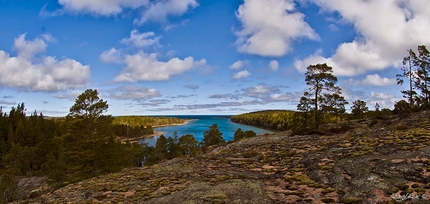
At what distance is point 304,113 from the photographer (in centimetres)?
3406

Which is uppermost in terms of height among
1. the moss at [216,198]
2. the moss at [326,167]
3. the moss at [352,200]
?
the moss at [326,167]

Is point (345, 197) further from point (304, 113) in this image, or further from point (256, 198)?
point (304, 113)

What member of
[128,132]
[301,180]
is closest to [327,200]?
[301,180]

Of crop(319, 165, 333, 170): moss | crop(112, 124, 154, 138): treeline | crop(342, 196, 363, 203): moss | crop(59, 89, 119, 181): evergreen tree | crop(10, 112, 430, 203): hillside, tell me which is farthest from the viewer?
crop(112, 124, 154, 138): treeline

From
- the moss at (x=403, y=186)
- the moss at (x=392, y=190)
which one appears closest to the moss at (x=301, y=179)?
the moss at (x=392, y=190)

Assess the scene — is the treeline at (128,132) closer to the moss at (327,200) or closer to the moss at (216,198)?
the moss at (216,198)

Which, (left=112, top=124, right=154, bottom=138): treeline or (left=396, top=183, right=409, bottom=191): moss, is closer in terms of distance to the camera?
(left=396, top=183, right=409, bottom=191): moss

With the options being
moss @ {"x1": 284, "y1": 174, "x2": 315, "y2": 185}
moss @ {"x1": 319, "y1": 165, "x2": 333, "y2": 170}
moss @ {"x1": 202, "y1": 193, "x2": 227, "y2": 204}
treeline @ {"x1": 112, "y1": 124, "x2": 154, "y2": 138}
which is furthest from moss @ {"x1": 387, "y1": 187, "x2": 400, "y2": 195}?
treeline @ {"x1": 112, "y1": 124, "x2": 154, "y2": 138}

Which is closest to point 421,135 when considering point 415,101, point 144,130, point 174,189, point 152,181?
point 174,189

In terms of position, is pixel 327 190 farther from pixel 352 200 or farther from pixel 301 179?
pixel 301 179

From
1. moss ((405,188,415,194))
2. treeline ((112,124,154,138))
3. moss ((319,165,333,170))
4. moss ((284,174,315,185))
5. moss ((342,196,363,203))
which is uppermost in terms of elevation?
moss ((405,188,415,194))

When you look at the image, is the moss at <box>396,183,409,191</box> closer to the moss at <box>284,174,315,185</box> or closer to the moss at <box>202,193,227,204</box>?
the moss at <box>284,174,315,185</box>

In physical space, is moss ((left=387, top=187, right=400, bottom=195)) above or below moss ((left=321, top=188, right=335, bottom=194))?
above

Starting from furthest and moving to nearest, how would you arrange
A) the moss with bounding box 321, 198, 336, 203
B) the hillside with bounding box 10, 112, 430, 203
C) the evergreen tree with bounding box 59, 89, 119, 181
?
the evergreen tree with bounding box 59, 89, 119, 181, the hillside with bounding box 10, 112, 430, 203, the moss with bounding box 321, 198, 336, 203
